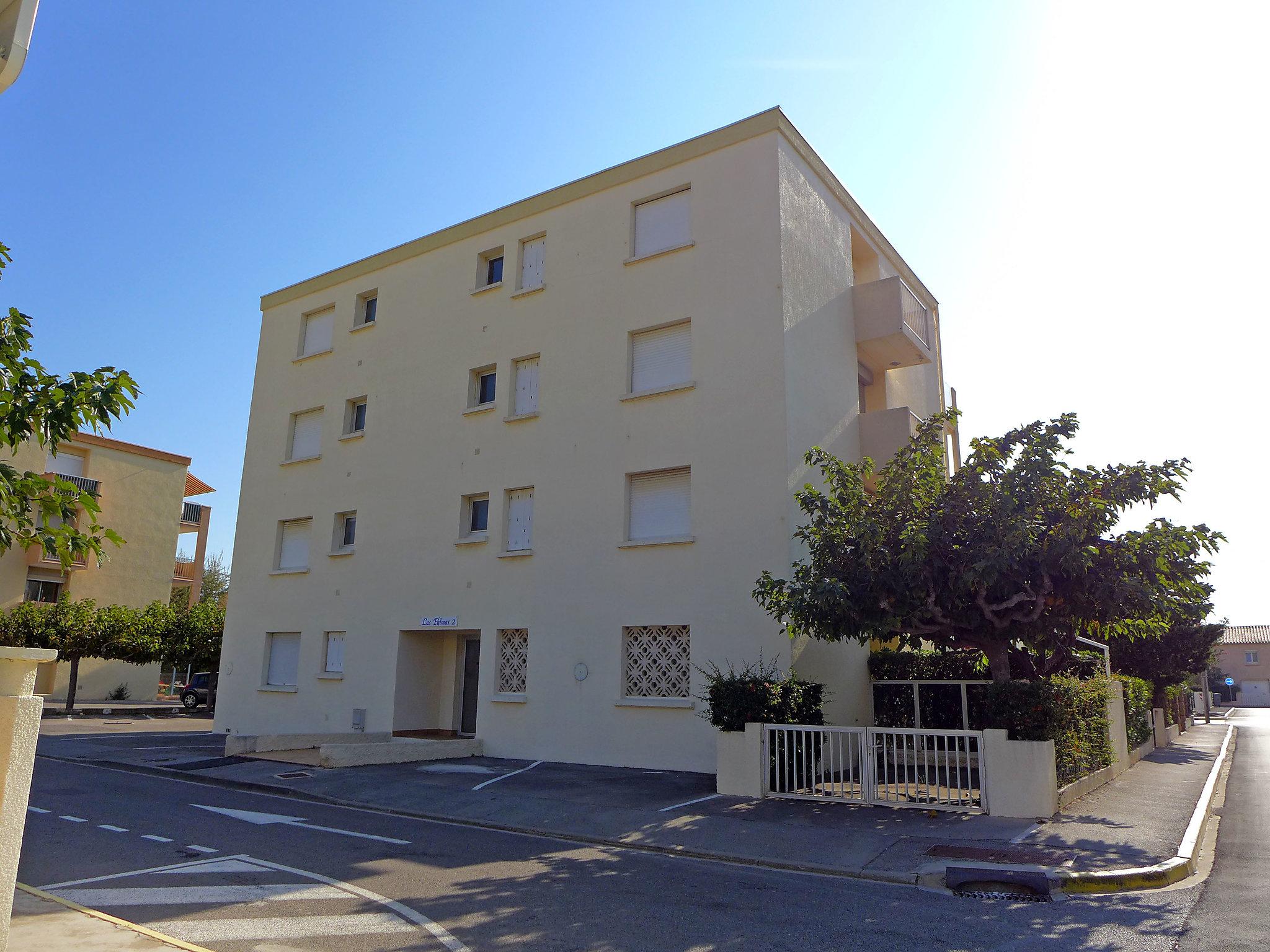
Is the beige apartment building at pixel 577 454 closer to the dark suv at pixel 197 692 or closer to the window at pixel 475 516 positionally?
the window at pixel 475 516

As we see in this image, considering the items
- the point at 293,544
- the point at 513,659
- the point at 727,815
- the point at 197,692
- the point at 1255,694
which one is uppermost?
the point at 293,544

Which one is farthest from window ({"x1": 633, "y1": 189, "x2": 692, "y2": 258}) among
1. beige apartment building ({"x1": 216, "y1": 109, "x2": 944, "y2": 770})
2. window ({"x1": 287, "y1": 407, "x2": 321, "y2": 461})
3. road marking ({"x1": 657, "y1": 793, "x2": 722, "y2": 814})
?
road marking ({"x1": 657, "y1": 793, "x2": 722, "y2": 814})

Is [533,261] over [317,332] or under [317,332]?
over

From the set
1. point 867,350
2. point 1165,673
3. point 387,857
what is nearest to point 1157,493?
point 867,350

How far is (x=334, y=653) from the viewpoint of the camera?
69.0 feet

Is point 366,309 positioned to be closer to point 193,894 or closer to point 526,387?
point 526,387

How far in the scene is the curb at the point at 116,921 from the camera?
5.50m

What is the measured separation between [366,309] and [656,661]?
13.1m

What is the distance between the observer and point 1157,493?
1170 centimetres

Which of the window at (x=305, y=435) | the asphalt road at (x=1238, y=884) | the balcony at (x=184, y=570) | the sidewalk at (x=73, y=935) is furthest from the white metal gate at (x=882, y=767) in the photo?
the balcony at (x=184, y=570)

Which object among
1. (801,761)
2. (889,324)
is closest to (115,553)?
(889,324)

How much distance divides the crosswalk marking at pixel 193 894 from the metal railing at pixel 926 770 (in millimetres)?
6884

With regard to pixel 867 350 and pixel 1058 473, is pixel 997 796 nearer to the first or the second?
pixel 1058 473

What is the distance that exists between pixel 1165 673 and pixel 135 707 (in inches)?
1463
